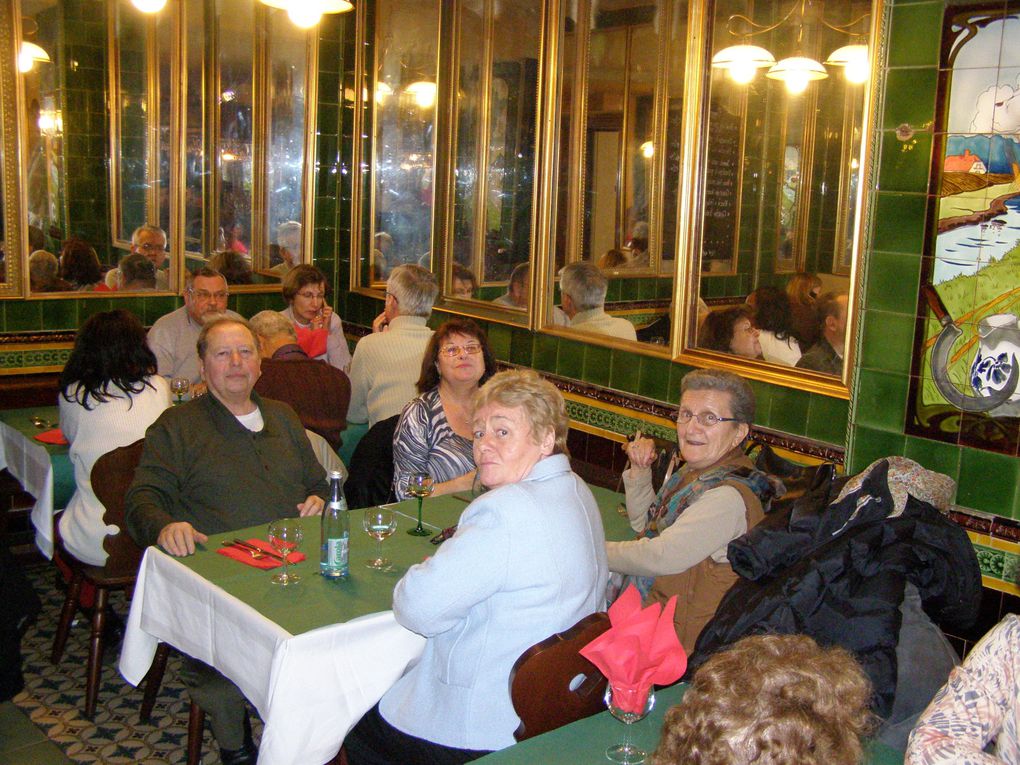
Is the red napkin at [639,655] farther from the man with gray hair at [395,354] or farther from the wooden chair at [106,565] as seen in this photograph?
the man with gray hair at [395,354]

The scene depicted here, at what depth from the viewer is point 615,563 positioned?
3031 mm

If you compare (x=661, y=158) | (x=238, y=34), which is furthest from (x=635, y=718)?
(x=238, y=34)

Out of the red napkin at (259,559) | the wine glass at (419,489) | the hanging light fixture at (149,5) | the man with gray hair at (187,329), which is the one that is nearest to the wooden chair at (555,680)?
the red napkin at (259,559)

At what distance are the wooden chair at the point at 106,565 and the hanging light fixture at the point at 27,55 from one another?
10.2 feet

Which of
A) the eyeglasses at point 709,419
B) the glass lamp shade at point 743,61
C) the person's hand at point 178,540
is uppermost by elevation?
the glass lamp shade at point 743,61

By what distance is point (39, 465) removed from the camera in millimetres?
4371

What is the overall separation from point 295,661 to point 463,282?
13.1 ft

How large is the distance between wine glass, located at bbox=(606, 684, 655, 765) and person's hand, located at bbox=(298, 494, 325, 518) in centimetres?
167

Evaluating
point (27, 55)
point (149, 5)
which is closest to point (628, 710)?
point (27, 55)

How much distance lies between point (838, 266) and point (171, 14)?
177 inches

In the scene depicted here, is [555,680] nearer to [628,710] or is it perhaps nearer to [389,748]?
[628,710]

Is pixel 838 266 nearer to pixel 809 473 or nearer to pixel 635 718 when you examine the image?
pixel 809 473

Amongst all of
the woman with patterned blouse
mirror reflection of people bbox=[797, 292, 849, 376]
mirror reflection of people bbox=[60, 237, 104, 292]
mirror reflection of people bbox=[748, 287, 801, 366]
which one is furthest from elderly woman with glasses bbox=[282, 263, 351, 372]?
the woman with patterned blouse

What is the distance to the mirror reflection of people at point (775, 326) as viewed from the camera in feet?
14.1
